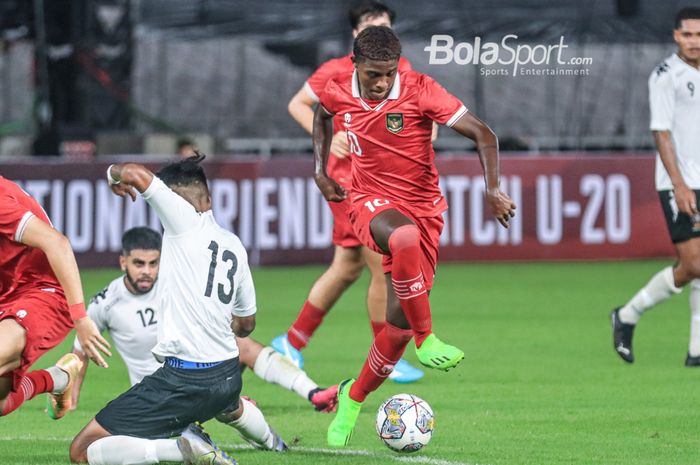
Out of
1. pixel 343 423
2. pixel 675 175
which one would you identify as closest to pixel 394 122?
pixel 343 423

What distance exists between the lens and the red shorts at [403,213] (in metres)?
7.37

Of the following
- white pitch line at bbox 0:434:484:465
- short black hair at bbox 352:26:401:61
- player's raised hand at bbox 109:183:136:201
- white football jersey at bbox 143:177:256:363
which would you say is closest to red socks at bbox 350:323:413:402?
white pitch line at bbox 0:434:484:465

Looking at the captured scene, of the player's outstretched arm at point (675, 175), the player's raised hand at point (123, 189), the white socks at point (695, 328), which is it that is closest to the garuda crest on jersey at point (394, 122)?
the player's raised hand at point (123, 189)

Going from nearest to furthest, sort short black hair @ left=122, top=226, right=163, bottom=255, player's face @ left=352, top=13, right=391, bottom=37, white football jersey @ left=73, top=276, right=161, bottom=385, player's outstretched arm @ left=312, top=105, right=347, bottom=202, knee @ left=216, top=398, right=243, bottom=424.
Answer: knee @ left=216, top=398, right=243, bottom=424 → player's outstretched arm @ left=312, top=105, right=347, bottom=202 → short black hair @ left=122, top=226, right=163, bottom=255 → white football jersey @ left=73, top=276, right=161, bottom=385 → player's face @ left=352, top=13, right=391, bottom=37

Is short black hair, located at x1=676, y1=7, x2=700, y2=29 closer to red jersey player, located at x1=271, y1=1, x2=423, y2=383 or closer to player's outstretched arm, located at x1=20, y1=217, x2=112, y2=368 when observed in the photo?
red jersey player, located at x1=271, y1=1, x2=423, y2=383

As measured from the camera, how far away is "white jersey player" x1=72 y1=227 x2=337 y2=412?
322 inches

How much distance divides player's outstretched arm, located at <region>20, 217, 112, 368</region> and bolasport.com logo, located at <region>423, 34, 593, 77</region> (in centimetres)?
1171

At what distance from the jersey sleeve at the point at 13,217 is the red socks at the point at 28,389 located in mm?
912

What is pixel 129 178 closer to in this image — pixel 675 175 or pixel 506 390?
pixel 506 390

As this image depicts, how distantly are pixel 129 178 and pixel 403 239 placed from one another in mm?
1609

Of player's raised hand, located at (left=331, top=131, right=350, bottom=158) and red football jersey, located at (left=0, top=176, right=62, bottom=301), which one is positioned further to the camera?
player's raised hand, located at (left=331, top=131, right=350, bottom=158)

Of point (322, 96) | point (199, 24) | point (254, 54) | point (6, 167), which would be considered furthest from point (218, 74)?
point (322, 96)

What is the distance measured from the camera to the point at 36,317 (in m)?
6.85

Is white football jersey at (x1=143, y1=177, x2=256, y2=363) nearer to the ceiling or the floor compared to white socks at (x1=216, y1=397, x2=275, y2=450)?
nearer to the ceiling
